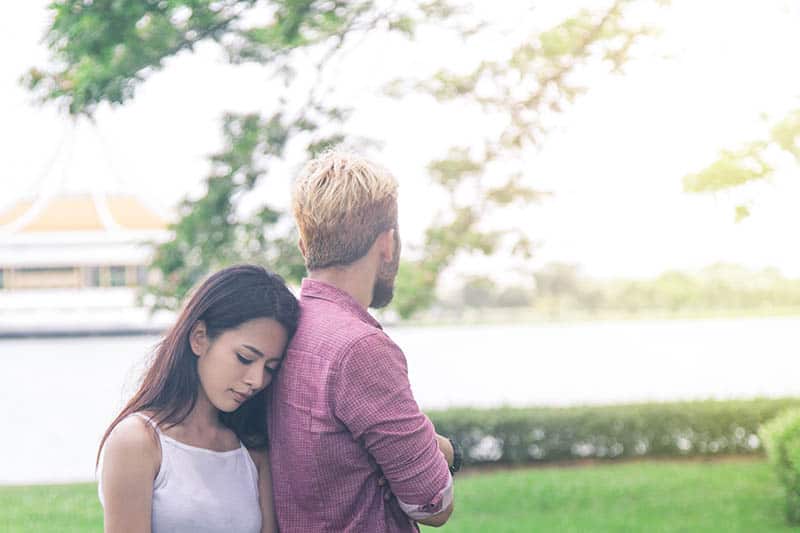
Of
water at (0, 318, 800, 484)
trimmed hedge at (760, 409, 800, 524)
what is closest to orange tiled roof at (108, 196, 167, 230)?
water at (0, 318, 800, 484)

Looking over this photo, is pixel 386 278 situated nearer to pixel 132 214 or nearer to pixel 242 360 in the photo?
pixel 242 360

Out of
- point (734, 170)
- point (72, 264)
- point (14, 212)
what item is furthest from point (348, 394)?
point (14, 212)

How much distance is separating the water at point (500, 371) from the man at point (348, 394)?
1.39 ft

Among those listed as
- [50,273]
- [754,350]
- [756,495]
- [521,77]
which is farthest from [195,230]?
[50,273]

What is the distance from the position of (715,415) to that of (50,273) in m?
48.7

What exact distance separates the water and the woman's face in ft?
0.85

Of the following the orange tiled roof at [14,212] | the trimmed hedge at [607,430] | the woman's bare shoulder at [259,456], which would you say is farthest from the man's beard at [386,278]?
the orange tiled roof at [14,212]

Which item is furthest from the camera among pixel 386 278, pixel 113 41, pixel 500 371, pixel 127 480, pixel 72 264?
pixel 72 264

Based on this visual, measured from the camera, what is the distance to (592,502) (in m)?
7.91

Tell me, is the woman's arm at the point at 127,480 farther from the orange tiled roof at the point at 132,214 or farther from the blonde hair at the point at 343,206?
the orange tiled roof at the point at 132,214

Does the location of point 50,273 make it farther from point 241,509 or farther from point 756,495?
point 241,509

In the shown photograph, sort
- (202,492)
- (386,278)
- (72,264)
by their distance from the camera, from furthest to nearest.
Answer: (72,264), (386,278), (202,492)

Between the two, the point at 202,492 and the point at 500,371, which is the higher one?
the point at 202,492

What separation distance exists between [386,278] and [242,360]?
1.10ft
